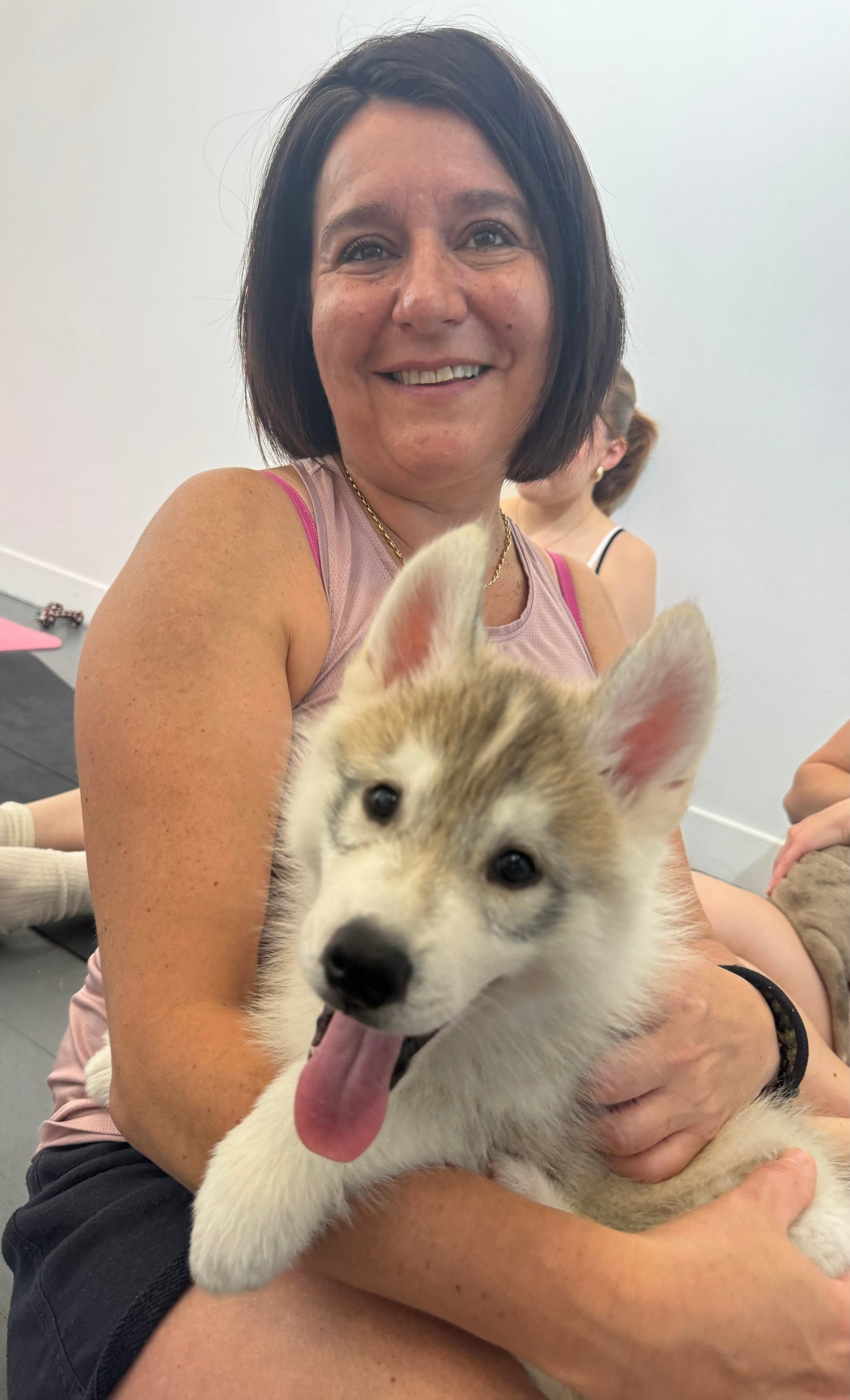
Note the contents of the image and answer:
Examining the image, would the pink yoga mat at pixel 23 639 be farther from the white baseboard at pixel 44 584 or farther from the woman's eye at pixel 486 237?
the woman's eye at pixel 486 237

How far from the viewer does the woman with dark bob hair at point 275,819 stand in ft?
2.71

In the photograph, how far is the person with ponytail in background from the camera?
5.97 feet

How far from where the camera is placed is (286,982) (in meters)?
1.05

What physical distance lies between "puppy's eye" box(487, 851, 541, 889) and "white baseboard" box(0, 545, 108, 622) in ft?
14.1

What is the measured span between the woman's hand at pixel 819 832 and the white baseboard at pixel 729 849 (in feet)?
0.13

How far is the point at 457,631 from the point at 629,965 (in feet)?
1.54

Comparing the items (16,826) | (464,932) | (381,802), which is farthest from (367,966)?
(16,826)

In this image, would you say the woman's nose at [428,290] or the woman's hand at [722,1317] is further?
the woman's nose at [428,290]

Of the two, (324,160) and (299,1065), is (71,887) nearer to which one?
(299,1065)

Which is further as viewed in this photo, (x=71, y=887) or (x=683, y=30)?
(x=71, y=887)

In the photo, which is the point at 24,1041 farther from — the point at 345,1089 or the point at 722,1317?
the point at 722,1317

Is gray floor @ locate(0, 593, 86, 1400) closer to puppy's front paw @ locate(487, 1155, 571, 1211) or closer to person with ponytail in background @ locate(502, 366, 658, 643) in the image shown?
puppy's front paw @ locate(487, 1155, 571, 1211)

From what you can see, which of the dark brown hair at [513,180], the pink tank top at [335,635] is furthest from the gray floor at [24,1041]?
the dark brown hair at [513,180]

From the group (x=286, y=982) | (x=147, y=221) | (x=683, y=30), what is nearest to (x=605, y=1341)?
(x=286, y=982)
